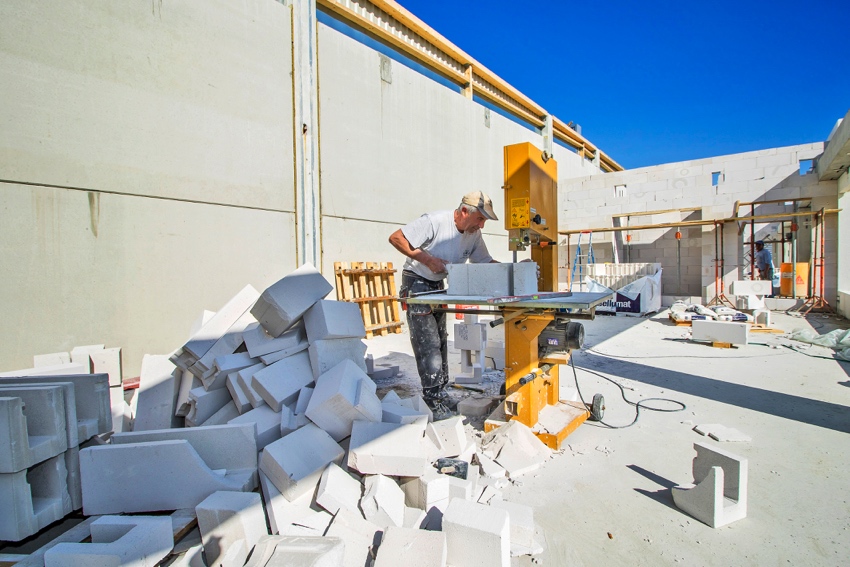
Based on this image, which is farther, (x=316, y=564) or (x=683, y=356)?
(x=683, y=356)

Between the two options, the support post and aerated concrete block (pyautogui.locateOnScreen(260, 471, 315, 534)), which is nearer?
aerated concrete block (pyautogui.locateOnScreen(260, 471, 315, 534))

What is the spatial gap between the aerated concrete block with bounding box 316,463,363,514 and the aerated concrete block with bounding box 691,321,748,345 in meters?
6.12

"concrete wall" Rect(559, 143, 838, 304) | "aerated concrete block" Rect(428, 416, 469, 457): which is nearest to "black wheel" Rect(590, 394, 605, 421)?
"aerated concrete block" Rect(428, 416, 469, 457)

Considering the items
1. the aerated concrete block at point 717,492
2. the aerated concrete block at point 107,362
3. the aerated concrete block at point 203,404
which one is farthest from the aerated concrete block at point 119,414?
the aerated concrete block at point 717,492

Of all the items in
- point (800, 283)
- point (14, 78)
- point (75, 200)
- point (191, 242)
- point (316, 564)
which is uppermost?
point (14, 78)

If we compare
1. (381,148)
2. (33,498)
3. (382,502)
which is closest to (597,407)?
(382,502)

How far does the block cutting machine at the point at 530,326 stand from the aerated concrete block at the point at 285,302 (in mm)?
803

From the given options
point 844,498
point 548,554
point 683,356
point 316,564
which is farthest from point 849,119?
point 316,564

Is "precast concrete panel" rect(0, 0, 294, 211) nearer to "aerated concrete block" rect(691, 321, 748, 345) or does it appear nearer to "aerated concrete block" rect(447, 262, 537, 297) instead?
"aerated concrete block" rect(447, 262, 537, 297)

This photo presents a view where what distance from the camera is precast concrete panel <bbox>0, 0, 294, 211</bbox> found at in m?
4.10

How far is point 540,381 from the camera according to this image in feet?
10.2

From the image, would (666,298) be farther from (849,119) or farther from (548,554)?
(548,554)

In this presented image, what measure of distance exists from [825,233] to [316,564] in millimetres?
11939

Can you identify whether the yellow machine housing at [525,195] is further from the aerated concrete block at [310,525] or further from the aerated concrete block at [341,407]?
the aerated concrete block at [310,525]
